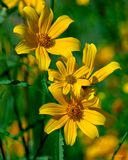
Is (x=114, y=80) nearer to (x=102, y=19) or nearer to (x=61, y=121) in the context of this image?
(x=102, y=19)

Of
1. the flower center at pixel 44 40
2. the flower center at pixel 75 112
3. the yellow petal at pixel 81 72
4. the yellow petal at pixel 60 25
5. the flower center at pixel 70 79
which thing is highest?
the yellow petal at pixel 60 25

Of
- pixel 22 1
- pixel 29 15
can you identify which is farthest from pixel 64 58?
pixel 22 1

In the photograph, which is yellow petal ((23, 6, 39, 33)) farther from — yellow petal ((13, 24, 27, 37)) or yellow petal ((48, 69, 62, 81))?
yellow petal ((48, 69, 62, 81))

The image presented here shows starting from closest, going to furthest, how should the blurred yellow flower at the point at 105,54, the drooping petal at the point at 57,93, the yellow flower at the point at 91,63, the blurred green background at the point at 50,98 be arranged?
the drooping petal at the point at 57,93 → the yellow flower at the point at 91,63 → the blurred green background at the point at 50,98 → the blurred yellow flower at the point at 105,54

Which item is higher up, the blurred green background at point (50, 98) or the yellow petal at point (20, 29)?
the yellow petal at point (20, 29)

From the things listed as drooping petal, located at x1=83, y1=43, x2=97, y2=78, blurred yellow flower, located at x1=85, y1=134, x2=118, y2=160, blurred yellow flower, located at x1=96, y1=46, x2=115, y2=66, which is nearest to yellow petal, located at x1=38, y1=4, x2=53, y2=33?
drooping petal, located at x1=83, y1=43, x2=97, y2=78

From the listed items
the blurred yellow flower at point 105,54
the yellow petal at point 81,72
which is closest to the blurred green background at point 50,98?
the blurred yellow flower at point 105,54

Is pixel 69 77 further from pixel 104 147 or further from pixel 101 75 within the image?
pixel 104 147

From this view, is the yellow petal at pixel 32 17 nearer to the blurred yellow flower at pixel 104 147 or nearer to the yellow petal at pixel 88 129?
the yellow petal at pixel 88 129
